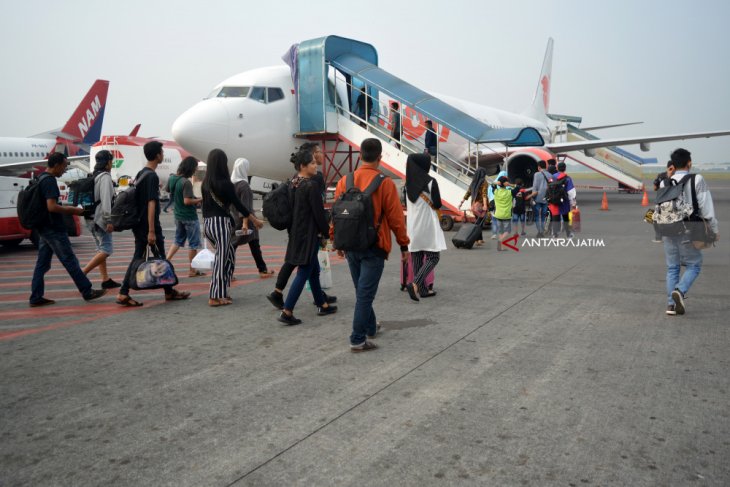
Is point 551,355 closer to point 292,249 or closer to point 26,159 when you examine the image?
point 292,249

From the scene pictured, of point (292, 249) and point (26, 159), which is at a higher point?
point (26, 159)

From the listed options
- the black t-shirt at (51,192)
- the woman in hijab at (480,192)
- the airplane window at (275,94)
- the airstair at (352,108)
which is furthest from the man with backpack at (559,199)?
the black t-shirt at (51,192)

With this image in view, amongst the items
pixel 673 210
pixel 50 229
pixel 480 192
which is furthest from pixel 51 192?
pixel 480 192

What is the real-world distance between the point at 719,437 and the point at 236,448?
2.45m

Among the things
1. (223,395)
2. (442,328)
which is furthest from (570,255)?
(223,395)

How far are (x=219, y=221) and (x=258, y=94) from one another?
8.94 meters

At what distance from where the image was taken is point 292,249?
5301 mm

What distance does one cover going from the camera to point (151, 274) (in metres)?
5.98

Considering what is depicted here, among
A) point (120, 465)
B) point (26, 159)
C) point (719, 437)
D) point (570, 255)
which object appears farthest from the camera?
point (26, 159)

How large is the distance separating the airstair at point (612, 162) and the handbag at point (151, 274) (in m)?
26.0

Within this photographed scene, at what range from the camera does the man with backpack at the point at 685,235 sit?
17.6 ft

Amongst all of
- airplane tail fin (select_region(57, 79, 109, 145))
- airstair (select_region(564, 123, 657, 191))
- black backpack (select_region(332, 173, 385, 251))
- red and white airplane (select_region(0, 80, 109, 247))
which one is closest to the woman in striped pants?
black backpack (select_region(332, 173, 385, 251))

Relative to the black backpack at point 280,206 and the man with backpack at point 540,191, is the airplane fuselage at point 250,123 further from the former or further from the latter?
the black backpack at point 280,206

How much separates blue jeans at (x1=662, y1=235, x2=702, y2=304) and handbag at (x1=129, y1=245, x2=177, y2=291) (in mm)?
5015
